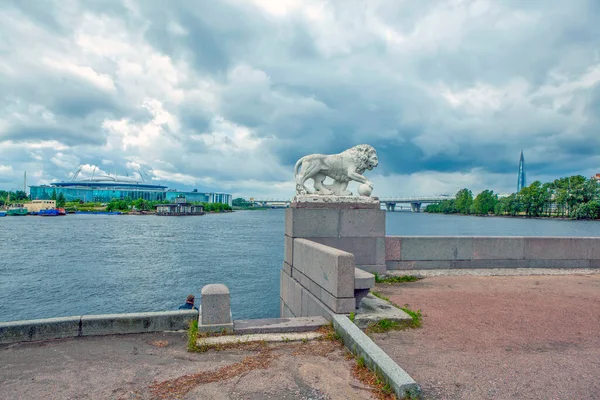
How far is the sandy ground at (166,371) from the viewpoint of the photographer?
4090 mm

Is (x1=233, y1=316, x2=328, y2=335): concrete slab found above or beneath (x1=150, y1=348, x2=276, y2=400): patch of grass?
above

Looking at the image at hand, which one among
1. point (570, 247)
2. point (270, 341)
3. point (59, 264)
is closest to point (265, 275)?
point (59, 264)

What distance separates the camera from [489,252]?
418 inches

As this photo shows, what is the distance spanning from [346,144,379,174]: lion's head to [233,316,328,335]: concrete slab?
4961 millimetres

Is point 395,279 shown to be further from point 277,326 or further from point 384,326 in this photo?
point 277,326

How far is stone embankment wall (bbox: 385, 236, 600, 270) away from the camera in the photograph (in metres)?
10.4

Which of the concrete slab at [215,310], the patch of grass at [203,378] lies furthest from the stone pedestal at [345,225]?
the patch of grass at [203,378]

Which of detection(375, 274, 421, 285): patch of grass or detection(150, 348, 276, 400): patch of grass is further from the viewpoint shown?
detection(375, 274, 421, 285): patch of grass

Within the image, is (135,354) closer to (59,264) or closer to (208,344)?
(208,344)

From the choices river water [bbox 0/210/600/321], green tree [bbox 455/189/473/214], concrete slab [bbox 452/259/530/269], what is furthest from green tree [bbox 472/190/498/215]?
concrete slab [bbox 452/259/530/269]

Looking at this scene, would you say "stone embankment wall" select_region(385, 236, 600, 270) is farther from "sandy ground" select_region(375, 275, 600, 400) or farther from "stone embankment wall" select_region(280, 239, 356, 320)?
"stone embankment wall" select_region(280, 239, 356, 320)

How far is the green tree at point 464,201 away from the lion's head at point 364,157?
14545 cm

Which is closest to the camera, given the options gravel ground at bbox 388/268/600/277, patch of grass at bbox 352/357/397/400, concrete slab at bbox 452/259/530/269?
patch of grass at bbox 352/357/397/400

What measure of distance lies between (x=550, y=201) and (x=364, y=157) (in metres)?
114
